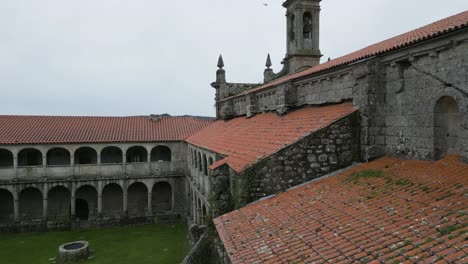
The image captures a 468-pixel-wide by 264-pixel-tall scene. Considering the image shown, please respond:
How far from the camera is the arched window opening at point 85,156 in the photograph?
94.3ft

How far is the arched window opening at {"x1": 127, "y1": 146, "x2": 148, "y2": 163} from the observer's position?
30141mm

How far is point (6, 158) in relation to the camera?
89.6 ft

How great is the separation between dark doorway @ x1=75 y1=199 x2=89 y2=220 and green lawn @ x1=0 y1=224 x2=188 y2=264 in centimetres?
401

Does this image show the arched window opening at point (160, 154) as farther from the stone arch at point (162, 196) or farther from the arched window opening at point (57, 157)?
the arched window opening at point (57, 157)

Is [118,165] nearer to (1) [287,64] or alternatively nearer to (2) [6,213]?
(2) [6,213]

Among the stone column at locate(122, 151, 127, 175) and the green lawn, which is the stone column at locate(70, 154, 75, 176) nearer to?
the stone column at locate(122, 151, 127, 175)

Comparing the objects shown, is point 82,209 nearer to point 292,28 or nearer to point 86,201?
point 86,201

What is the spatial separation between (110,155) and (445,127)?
26417 millimetres

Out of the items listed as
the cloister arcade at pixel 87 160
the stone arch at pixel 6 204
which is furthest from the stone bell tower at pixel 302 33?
the stone arch at pixel 6 204

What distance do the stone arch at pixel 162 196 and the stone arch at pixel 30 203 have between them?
27.8 ft

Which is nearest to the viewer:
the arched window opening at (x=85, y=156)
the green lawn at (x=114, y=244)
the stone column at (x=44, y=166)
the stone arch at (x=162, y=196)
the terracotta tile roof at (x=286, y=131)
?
the terracotta tile roof at (x=286, y=131)

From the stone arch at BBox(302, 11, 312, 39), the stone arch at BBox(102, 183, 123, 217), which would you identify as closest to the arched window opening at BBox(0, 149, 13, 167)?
the stone arch at BBox(102, 183, 123, 217)

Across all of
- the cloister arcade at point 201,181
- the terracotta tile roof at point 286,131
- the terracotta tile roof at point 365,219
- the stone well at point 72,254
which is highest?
the terracotta tile roof at point 286,131

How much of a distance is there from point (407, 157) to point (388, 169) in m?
0.66
